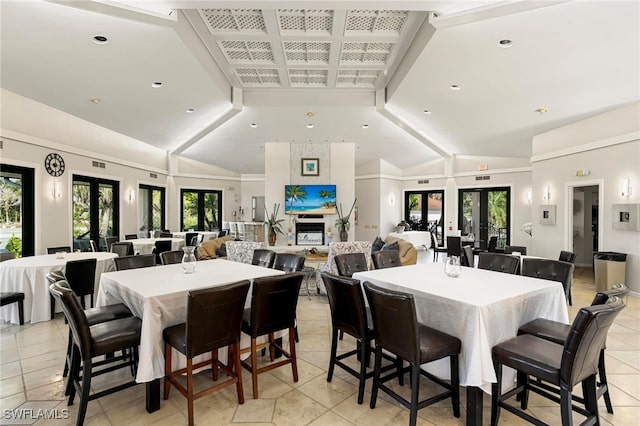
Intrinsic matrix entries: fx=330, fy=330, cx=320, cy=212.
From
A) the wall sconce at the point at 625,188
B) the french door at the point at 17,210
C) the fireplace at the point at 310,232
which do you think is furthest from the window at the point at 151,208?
the wall sconce at the point at 625,188

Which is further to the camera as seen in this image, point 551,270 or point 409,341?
point 551,270

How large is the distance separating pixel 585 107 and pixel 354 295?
580cm

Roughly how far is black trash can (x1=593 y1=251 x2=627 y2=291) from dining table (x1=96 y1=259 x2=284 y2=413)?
5.63 m

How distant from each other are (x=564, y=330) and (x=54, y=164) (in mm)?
8081

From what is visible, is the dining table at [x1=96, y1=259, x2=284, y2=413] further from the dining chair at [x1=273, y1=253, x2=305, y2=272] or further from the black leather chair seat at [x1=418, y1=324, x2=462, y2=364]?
the black leather chair seat at [x1=418, y1=324, x2=462, y2=364]

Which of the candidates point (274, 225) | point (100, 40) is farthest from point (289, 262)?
point (274, 225)

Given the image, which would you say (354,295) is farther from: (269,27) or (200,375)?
(269,27)

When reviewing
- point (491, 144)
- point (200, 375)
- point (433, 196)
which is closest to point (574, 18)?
point (200, 375)

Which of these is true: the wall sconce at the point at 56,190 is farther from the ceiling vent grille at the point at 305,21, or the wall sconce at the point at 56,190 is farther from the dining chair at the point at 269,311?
the dining chair at the point at 269,311

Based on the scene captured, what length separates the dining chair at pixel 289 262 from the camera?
3.60m

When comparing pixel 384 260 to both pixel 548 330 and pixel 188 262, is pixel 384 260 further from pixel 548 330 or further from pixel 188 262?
pixel 188 262

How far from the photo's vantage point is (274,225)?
9070 mm

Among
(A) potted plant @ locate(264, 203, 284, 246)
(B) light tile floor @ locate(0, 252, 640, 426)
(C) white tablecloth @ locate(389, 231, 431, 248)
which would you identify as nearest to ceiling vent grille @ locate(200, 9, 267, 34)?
(B) light tile floor @ locate(0, 252, 640, 426)

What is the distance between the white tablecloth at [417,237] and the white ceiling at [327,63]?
4.17 metres
